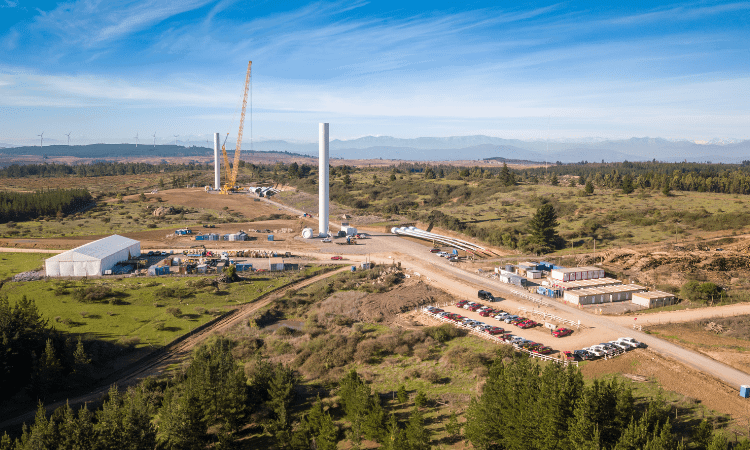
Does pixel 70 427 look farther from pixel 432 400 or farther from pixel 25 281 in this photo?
pixel 25 281

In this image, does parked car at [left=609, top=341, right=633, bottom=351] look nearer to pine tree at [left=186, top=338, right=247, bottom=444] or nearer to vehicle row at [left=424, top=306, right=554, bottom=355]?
vehicle row at [left=424, top=306, right=554, bottom=355]

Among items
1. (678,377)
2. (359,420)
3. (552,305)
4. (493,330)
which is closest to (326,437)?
(359,420)

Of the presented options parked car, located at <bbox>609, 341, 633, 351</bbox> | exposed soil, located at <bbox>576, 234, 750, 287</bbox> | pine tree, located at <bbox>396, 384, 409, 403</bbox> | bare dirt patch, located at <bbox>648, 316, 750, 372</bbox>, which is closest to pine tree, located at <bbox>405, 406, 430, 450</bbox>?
pine tree, located at <bbox>396, 384, 409, 403</bbox>

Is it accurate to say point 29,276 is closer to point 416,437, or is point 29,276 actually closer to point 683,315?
point 416,437

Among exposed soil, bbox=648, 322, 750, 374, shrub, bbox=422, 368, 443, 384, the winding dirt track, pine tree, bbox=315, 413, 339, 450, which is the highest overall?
exposed soil, bbox=648, 322, 750, 374

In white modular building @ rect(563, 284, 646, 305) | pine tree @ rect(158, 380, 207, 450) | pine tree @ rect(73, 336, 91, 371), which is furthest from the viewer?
white modular building @ rect(563, 284, 646, 305)

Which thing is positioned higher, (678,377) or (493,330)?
(678,377)

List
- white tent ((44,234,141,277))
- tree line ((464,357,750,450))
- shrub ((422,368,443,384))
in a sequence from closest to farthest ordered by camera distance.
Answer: tree line ((464,357,750,450))
shrub ((422,368,443,384))
white tent ((44,234,141,277))
